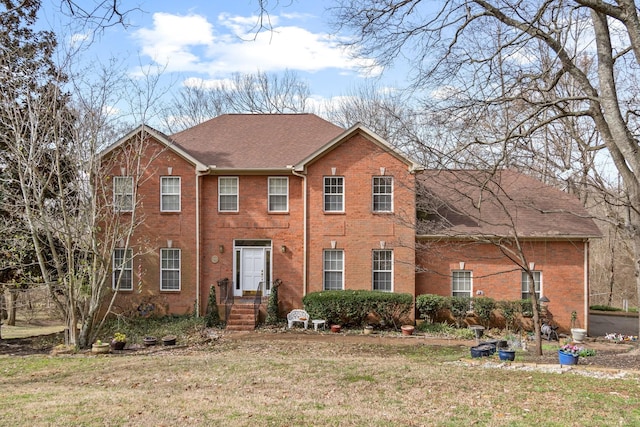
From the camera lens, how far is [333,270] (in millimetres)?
21281

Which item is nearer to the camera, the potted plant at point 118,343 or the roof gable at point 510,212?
the potted plant at point 118,343

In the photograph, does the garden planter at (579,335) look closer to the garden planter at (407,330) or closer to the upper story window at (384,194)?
the garden planter at (407,330)

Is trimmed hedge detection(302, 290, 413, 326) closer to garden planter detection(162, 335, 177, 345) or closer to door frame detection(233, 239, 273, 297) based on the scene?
door frame detection(233, 239, 273, 297)

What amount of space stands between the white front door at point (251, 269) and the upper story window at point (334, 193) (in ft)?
10.5

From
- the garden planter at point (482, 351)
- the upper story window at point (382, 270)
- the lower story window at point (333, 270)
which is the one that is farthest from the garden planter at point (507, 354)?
the lower story window at point (333, 270)

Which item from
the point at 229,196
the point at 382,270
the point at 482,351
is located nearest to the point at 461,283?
the point at 382,270

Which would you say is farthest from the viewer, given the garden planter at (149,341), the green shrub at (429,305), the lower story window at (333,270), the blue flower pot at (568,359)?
the lower story window at (333,270)

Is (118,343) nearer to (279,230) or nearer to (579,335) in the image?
A: (279,230)

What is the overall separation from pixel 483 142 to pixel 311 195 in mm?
10319

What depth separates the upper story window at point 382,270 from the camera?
21094mm

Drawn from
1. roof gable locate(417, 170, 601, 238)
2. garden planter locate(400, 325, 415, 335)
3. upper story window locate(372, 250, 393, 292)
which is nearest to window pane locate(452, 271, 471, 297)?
roof gable locate(417, 170, 601, 238)

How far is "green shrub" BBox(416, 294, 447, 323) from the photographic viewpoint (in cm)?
2041

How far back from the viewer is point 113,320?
68.5 ft

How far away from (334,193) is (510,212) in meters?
7.29
